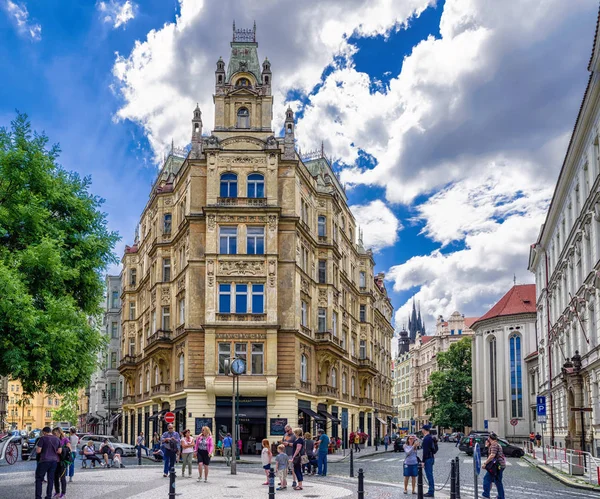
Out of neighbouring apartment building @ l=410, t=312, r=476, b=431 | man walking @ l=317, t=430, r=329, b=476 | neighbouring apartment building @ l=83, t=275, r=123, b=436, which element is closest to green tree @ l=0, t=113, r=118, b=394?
man walking @ l=317, t=430, r=329, b=476

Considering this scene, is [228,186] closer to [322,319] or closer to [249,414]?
[322,319]

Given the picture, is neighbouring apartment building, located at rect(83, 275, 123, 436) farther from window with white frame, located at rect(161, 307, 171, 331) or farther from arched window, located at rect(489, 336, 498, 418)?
arched window, located at rect(489, 336, 498, 418)

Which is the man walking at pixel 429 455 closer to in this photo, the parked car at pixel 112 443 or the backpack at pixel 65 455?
the backpack at pixel 65 455

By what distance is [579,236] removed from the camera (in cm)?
3747

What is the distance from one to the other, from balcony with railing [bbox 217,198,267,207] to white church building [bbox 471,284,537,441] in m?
46.6

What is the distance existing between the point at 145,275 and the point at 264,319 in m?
19.9

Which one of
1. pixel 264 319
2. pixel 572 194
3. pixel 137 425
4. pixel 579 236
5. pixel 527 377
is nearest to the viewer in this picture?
pixel 579 236

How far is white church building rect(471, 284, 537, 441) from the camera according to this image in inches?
3302

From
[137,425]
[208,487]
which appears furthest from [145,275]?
[208,487]

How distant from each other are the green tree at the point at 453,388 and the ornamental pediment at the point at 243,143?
56.3 metres

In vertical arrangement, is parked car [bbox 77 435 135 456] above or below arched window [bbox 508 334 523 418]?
below

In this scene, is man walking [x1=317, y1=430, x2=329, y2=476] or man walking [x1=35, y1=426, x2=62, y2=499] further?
man walking [x1=317, y1=430, x2=329, y2=476]

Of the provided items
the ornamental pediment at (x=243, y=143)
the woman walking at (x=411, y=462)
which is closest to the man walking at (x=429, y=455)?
the woman walking at (x=411, y=462)

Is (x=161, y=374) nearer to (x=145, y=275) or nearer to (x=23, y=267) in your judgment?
(x=145, y=275)
